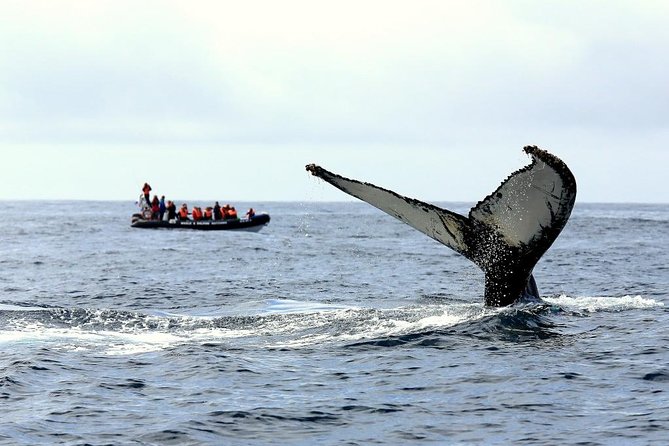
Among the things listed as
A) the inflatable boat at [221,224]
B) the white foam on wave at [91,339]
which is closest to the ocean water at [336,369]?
the white foam on wave at [91,339]

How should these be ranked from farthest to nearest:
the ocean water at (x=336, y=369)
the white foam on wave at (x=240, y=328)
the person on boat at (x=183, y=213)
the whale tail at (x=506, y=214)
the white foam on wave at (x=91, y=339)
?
the person on boat at (x=183, y=213), the white foam on wave at (x=240, y=328), the white foam on wave at (x=91, y=339), the whale tail at (x=506, y=214), the ocean water at (x=336, y=369)

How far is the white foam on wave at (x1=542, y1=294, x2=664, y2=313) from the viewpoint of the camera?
45.0 feet

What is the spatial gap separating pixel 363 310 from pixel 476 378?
14.3 ft

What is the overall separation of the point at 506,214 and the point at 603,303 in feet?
17.6

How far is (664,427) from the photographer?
24.7 ft

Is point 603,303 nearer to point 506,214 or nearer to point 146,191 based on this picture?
point 506,214

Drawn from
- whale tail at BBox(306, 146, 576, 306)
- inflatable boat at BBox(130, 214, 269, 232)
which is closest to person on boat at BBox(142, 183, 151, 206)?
inflatable boat at BBox(130, 214, 269, 232)

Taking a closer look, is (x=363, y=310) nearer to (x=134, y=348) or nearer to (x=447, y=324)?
(x=447, y=324)

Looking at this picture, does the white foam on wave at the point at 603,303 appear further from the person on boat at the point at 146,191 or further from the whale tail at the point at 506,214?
the person on boat at the point at 146,191

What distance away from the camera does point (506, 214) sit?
966 centimetres

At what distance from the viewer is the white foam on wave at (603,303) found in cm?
1372

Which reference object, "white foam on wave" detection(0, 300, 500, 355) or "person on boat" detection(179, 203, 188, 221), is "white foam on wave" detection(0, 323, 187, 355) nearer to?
"white foam on wave" detection(0, 300, 500, 355)

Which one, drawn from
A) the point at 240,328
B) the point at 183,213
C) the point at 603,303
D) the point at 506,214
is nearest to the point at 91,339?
the point at 240,328

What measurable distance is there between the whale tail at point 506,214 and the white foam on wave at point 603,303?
124 inches
